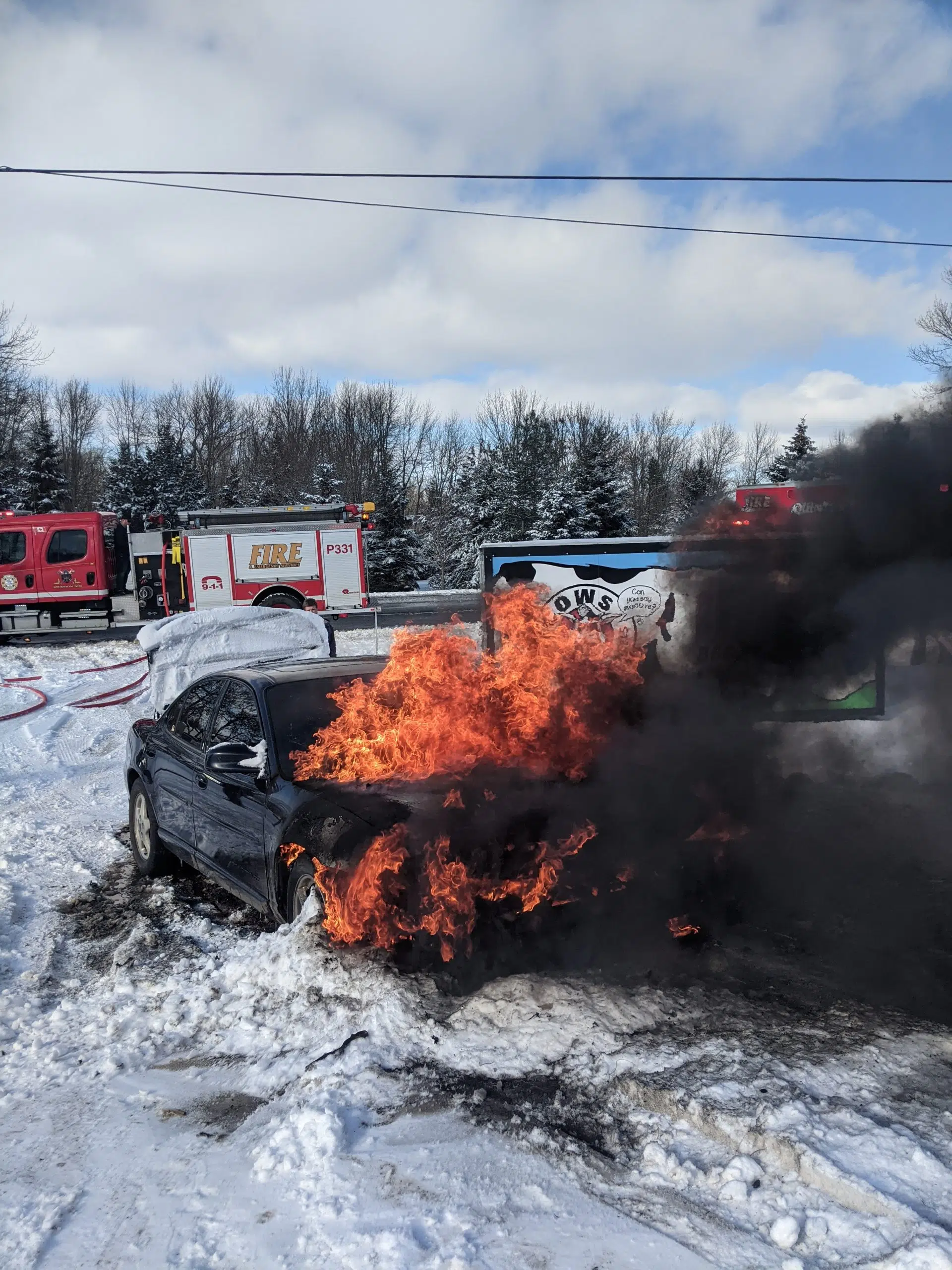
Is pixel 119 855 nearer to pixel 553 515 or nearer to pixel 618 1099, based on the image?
pixel 618 1099

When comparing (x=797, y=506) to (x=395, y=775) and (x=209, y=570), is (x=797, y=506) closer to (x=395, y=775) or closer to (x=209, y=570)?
(x=395, y=775)

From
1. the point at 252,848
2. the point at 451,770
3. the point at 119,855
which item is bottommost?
the point at 119,855

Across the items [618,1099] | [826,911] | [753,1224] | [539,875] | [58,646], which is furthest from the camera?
[58,646]

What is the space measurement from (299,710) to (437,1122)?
2.71 m

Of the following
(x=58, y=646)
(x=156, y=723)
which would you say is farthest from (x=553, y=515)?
(x=156, y=723)

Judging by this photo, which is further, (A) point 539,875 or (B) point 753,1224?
(A) point 539,875

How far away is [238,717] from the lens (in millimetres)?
5672

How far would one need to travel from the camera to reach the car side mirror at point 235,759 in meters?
5.12

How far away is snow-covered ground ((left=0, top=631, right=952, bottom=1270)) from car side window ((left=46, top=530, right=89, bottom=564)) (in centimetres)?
1820

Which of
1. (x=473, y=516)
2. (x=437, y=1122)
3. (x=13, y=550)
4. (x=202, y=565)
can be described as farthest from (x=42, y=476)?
(x=437, y=1122)

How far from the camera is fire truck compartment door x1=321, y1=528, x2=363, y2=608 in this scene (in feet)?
69.7

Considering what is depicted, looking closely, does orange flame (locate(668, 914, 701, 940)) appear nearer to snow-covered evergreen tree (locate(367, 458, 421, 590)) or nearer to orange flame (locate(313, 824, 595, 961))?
orange flame (locate(313, 824, 595, 961))

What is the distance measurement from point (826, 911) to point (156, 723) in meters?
4.80

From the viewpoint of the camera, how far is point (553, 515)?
110 ft
